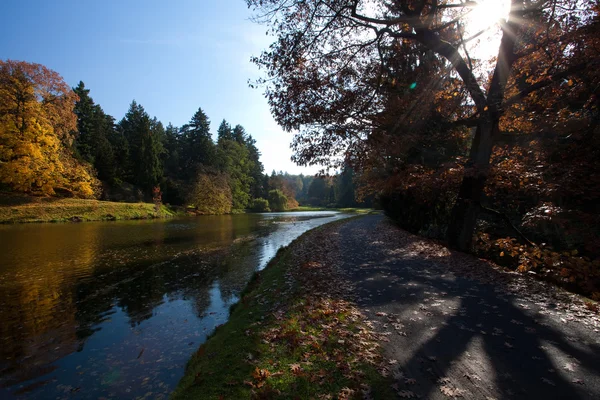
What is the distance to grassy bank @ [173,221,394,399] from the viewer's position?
356cm

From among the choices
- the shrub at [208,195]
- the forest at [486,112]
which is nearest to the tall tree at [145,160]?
the shrub at [208,195]

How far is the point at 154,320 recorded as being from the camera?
7.06 m

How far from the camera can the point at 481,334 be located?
479 cm

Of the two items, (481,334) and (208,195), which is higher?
(208,195)

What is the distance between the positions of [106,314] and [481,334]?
8367 millimetres

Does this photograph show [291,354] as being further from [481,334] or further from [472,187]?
[472,187]

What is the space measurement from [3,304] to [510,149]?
16.3 m

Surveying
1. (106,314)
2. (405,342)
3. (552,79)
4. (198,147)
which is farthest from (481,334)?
(198,147)

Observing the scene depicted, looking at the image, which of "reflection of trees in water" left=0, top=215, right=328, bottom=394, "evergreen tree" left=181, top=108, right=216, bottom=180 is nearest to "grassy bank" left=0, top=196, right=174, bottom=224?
"reflection of trees in water" left=0, top=215, right=328, bottom=394

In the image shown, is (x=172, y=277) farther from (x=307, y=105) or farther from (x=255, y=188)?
(x=255, y=188)

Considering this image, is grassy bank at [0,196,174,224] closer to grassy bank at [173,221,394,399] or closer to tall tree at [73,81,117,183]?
tall tree at [73,81,117,183]

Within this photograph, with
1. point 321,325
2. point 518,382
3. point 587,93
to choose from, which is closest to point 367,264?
point 321,325

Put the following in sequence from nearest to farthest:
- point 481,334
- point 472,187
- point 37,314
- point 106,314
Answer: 1. point 481,334
2. point 37,314
3. point 106,314
4. point 472,187

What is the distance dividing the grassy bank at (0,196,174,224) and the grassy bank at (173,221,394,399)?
30795mm
